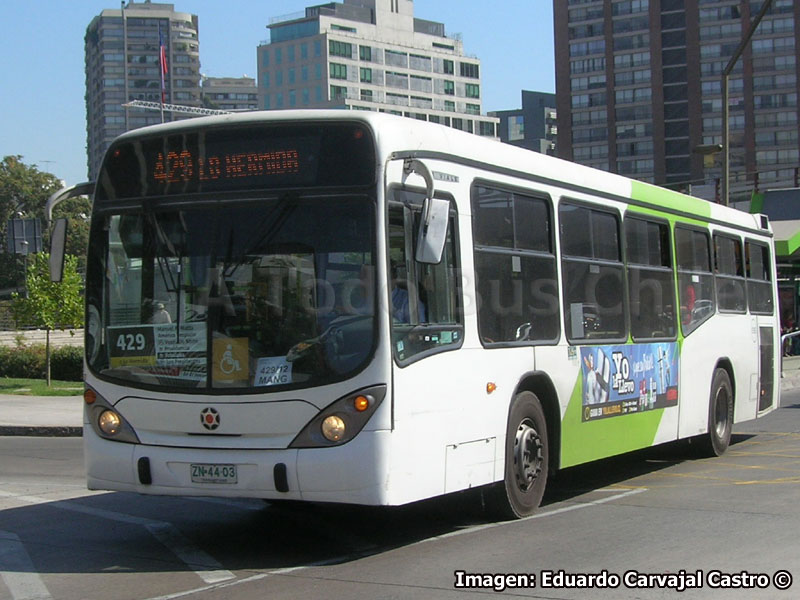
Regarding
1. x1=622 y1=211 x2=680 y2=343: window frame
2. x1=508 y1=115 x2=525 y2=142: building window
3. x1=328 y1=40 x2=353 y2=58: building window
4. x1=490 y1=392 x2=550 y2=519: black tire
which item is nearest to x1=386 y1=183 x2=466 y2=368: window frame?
x1=490 y1=392 x2=550 y2=519: black tire

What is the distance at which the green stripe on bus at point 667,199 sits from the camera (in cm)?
1233

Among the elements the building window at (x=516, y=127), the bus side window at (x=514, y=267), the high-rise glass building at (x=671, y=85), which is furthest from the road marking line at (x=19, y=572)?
the building window at (x=516, y=127)

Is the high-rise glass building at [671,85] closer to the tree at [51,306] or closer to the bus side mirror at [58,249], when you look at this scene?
the tree at [51,306]

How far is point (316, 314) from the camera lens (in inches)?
305

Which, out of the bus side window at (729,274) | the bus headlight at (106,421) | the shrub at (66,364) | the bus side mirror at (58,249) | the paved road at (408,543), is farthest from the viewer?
the shrub at (66,364)

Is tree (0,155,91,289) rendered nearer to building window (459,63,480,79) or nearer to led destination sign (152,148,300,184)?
building window (459,63,480,79)

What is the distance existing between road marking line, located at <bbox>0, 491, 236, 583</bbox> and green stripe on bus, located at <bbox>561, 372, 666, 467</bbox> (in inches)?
133

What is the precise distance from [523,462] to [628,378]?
8.16 ft

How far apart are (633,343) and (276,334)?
16.2ft

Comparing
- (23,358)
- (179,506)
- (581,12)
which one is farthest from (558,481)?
(581,12)

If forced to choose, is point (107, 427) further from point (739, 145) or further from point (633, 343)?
point (739, 145)

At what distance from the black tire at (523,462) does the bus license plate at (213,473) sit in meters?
2.34

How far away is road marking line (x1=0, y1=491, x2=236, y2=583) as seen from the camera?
753cm

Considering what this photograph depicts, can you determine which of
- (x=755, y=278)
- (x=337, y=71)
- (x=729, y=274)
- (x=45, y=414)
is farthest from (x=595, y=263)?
(x=337, y=71)
